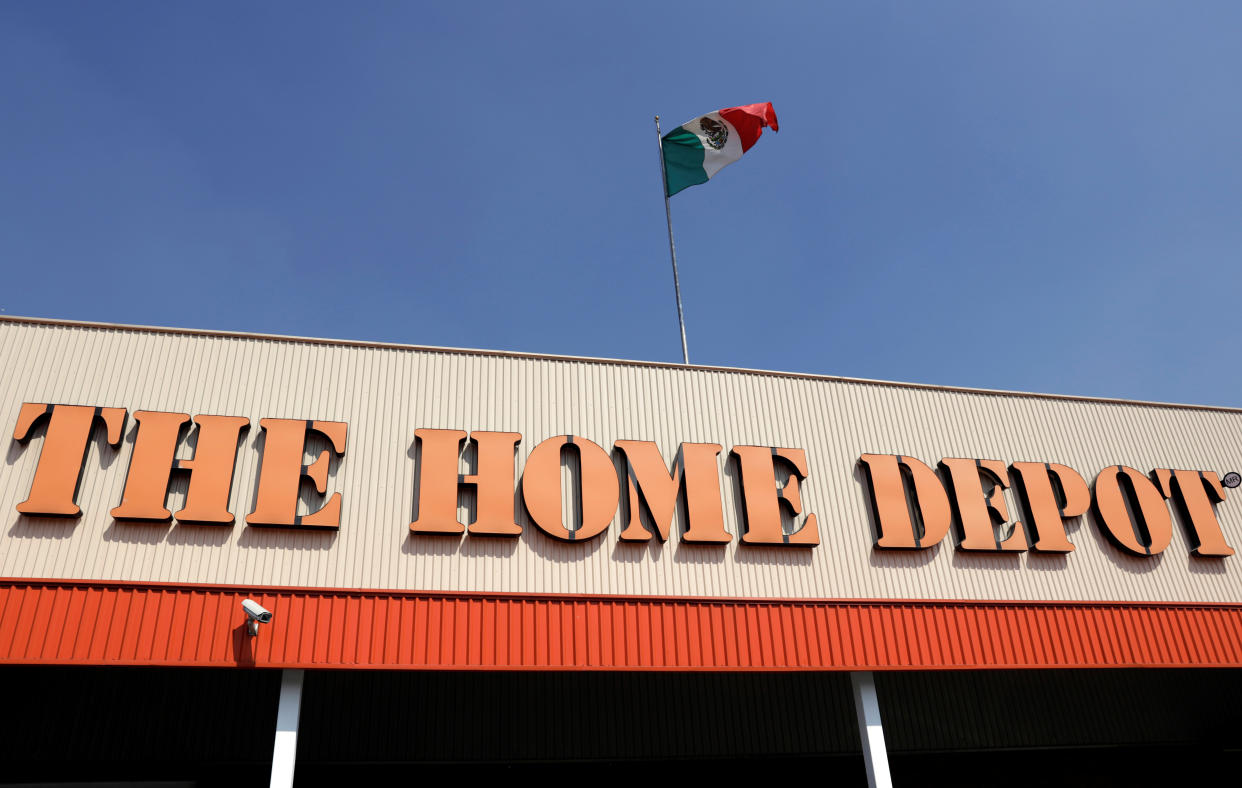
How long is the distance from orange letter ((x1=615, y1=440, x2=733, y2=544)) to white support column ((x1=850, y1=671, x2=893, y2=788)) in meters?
3.71

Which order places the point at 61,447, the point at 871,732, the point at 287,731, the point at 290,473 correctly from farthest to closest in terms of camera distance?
the point at 290,473 < the point at 871,732 < the point at 61,447 < the point at 287,731

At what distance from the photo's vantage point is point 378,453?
688 inches

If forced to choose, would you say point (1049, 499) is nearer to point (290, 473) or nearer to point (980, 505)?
point (980, 505)

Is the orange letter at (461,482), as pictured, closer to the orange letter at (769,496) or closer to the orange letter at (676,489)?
the orange letter at (676,489)

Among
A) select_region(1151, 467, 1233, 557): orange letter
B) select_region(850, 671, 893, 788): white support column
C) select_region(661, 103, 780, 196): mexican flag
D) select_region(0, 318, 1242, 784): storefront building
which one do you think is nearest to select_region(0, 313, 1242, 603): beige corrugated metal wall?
select_region(0, 318, 1242, 784): storefront building

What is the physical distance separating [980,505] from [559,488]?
9.35 m

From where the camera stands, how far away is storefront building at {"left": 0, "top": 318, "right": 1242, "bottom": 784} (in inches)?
611

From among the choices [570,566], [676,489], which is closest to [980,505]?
[676,489]

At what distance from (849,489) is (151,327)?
48.8ft

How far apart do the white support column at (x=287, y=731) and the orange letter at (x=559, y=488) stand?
A: 5.07m

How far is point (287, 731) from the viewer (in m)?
Result: 14.5

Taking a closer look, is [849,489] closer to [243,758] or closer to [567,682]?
[567,682]

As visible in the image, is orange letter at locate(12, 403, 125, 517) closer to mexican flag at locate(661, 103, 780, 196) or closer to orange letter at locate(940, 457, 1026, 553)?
mexican flag at locate(661, 103, 780, 196)

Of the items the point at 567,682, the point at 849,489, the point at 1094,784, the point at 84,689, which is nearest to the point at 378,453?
the point at 567,682
